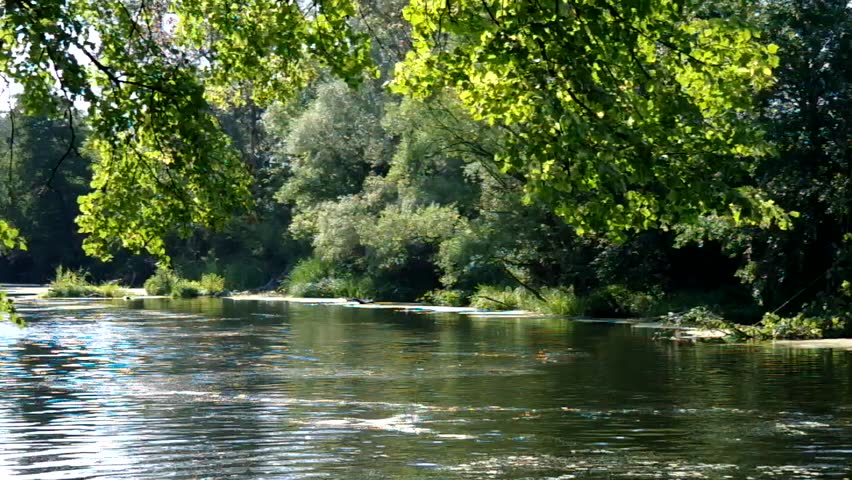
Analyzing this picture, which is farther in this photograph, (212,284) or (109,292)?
(212,284)

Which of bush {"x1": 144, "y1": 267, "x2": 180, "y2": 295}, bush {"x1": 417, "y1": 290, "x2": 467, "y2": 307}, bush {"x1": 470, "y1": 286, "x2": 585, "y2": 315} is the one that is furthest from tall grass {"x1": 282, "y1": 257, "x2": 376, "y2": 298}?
bush {"x1": 470, "y1": 286, "x2": 585, "y2": 315}

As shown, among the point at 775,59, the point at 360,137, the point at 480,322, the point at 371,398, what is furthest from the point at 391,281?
the point at 775,59

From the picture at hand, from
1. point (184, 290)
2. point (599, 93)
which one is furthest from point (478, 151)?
point (599, 93)

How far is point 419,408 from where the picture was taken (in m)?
17.7

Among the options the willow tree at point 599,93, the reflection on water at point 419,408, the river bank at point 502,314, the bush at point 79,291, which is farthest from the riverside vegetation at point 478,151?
the bush at point 79,291

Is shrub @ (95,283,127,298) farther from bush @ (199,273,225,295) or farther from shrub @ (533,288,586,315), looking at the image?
shrub @ (533,288,586,315)

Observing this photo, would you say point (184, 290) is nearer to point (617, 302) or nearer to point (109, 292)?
point (109, 292)

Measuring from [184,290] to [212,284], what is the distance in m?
3.60

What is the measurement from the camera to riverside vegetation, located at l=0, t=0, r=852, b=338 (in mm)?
9977

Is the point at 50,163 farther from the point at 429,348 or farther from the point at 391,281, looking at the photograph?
the point at 429,348

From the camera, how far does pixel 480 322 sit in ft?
126

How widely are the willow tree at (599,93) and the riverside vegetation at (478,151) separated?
0.03 meters

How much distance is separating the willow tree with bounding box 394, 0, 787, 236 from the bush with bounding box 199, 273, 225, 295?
55466 millimetres

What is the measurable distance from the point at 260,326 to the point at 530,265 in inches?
465
